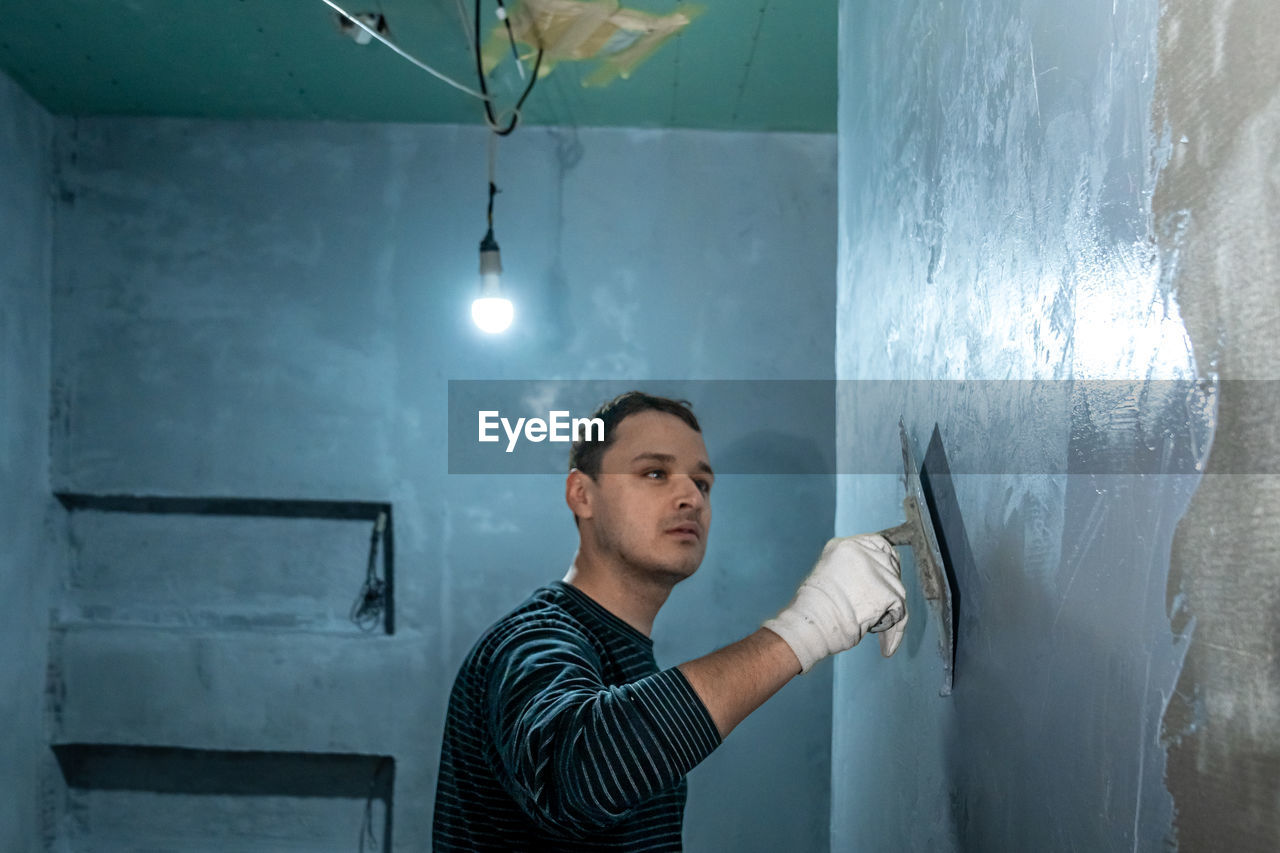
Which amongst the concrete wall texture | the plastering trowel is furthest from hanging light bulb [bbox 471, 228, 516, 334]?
the plastering trowel

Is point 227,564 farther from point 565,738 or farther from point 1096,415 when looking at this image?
point 1096,415

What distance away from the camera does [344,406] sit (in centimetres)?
311

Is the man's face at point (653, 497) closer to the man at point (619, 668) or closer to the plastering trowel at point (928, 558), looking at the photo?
the man at point (619, 668)

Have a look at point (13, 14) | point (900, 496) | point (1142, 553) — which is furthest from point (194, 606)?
point (1142, 553)

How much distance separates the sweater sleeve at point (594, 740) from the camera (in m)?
0.91

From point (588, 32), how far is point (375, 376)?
1355 millimetres

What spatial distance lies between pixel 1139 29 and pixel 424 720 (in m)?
2.95

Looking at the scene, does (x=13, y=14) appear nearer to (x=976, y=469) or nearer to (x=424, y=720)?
(x=424, y=720)

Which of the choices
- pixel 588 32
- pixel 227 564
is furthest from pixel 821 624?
pixel 227 564

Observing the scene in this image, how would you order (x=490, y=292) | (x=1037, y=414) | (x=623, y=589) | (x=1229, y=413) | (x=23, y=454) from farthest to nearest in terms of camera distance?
(x=23, y=454), (x=490, y=292), (x=623, y=589), (x=1037, y=414), (x=1229, y=413)

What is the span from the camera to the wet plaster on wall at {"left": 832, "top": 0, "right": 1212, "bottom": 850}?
59 cm

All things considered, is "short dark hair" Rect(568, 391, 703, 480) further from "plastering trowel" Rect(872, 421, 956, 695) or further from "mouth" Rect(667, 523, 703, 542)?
"plastering trowel" Rect(872, 421, 956, 695)

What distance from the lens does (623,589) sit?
1.48 m

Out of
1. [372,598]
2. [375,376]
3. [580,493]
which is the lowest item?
[372,598]
